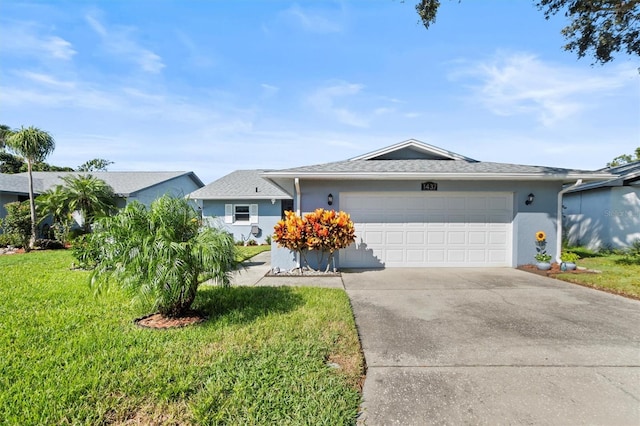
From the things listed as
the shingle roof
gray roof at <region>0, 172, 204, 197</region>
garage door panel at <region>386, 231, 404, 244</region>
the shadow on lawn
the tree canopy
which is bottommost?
the shadow on lawn

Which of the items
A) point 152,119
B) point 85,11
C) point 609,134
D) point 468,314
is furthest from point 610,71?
point 152,119

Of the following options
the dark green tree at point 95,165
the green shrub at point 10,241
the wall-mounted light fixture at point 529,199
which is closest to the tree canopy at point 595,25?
the wall-mounted light fixture at point 529,199

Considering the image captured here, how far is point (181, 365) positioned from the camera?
2770mm

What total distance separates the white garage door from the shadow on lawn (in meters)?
3.24

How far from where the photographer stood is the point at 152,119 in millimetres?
10391

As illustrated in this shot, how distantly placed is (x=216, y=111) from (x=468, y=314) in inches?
392

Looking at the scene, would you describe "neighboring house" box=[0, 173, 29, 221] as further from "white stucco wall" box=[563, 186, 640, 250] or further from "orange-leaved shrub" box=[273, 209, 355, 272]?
"white stucco wall" box=[563, 186, 640, 250]

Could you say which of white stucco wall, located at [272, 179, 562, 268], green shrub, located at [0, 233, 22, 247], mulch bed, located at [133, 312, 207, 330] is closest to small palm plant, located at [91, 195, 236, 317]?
mulch bed, located at [133, 312, 207, 330]

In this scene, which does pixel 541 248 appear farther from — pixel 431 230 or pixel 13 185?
A: pixel 13 185

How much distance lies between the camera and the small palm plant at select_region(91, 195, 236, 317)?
11.3 ft

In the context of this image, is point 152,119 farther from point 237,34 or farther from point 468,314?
point 468,314

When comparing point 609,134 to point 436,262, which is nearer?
point 436,262

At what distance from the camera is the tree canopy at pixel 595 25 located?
837 cm

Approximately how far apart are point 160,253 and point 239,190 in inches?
523
